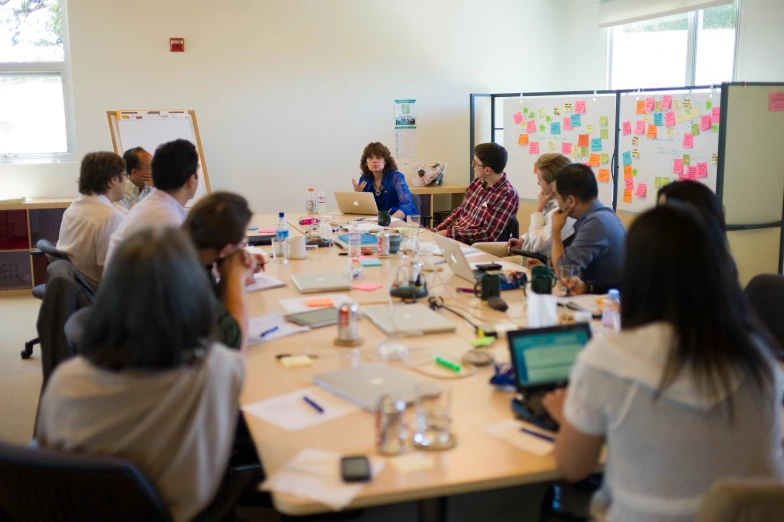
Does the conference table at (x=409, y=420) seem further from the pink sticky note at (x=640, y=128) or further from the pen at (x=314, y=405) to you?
the pink sticky note at (x=640, y=128)

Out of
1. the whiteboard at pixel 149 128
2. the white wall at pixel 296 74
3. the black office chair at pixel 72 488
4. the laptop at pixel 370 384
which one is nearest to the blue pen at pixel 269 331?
the laptop at pixel 370 384

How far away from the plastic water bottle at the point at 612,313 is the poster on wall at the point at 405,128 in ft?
14.8

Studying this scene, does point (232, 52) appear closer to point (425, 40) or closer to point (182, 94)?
point (182, 94)

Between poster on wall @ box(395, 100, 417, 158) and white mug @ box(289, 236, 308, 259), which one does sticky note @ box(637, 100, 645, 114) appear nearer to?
poster on wall @ box(395, 100, 417, 158)

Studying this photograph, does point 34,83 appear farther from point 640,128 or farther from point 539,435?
point 539,435

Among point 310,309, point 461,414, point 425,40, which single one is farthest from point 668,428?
point 425,40

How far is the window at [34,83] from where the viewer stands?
5949 millimetres

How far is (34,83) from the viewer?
6.07 meters

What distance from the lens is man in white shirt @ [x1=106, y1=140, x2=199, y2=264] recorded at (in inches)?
120

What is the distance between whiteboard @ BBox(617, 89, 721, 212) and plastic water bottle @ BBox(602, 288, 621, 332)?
237cm

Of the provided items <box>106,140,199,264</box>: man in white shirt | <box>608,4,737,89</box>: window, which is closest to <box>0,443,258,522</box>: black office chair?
<box>106,140,199,264</box>: man in white shirt

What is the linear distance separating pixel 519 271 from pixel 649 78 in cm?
363

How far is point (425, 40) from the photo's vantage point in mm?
6785

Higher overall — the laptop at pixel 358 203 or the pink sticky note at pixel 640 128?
the pink sticky note at pixel 640 128
